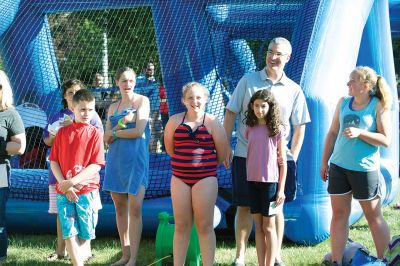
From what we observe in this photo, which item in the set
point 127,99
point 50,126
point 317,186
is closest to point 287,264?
point 317,186

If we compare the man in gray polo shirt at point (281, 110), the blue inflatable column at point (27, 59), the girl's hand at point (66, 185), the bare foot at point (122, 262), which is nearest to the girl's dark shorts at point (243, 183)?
the man in gray polo shirt at point (281, 110)

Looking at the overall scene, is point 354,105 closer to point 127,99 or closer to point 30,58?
point 127,99

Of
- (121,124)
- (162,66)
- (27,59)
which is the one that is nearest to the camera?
(121,124)

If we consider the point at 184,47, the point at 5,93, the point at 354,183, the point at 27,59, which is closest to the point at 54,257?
the point at 5,93

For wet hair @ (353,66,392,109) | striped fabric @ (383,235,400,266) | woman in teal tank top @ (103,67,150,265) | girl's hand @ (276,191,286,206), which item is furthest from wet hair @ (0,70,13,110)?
striped fabric @ (383,235,400,266)

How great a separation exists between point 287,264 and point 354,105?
111 centimetres

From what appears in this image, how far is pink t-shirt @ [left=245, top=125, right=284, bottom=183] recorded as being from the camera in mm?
3643

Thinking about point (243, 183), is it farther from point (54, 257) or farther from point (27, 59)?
point (27, 59)

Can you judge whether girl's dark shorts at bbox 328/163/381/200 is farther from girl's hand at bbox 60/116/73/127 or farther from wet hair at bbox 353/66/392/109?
girl's hand at bbox 60/116/73/127

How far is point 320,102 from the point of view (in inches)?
179

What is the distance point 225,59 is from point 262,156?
300 cm

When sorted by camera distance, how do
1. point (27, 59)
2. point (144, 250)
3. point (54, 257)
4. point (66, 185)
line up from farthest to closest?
point (27, 59), point (144, 250), point (54, 257), point (66, 185)

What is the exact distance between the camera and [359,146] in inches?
150

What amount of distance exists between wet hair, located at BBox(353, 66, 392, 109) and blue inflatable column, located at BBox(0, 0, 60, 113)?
11.8ft
